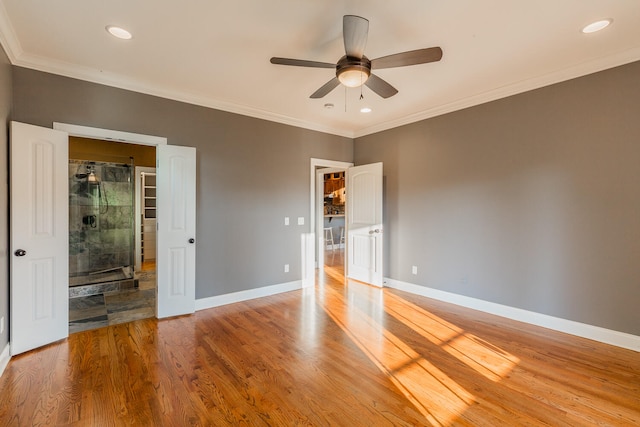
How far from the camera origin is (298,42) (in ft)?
8.80

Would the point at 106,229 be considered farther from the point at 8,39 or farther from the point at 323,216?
the point at 323,216

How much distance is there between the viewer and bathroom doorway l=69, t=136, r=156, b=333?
458 cm

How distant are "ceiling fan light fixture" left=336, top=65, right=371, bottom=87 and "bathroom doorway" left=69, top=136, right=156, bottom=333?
367cm

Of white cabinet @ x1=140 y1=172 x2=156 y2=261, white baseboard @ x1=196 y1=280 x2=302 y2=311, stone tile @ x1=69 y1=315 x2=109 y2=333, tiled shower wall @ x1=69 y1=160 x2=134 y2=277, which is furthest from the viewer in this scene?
white cabinet @ x1=140 y1=172 x2=156 y2=261

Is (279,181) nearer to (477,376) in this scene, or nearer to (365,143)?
(365,143)

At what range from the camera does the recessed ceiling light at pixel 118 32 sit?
98.5 inches

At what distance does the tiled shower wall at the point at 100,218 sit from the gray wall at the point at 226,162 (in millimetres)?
2523

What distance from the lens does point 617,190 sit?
→ 2.94 meters

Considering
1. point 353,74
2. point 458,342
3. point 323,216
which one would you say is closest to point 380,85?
point 353,74

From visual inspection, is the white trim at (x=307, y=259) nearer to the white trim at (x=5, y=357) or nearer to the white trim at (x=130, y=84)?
the white trim at (x=130, y=84)

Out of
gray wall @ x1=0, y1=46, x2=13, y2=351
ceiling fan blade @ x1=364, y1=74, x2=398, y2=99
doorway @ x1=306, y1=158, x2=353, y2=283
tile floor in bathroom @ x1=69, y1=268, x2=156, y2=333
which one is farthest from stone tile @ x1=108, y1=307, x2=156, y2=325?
ceiling fan blade @ x1=364, y1=74, x2=398, y2=99

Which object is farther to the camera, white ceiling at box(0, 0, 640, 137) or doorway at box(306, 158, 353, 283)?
doorway at box(306, 158, 353, 283)

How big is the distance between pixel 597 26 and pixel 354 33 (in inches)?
79.4

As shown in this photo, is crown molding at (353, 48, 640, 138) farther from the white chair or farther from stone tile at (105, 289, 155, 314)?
the white chair
